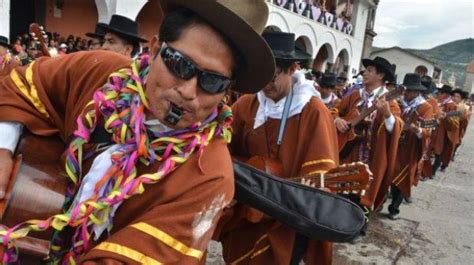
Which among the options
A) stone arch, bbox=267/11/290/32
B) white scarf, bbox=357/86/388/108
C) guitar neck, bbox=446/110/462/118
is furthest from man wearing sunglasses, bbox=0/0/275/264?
stone arch, bbox=267/11/290/32

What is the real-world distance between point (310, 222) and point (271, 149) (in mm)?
852

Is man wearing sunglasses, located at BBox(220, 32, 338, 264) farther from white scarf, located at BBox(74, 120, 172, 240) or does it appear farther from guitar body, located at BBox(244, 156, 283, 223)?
white scarf, located at BBox(74, 120, 172, 240)

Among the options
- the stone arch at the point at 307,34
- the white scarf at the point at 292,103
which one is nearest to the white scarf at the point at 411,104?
the white scarf at the point at 292,103

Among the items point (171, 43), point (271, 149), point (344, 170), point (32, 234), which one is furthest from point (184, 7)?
point (271, 149)

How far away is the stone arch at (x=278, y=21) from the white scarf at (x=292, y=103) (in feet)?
51.1

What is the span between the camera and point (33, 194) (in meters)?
1.51

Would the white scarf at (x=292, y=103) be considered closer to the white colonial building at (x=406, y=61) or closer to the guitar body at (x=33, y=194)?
the guitar body at (x=33, y=194)

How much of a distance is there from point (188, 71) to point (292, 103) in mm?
1564

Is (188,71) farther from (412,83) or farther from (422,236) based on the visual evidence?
(412,83)

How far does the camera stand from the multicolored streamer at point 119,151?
1437 mm

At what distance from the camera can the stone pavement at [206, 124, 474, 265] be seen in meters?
4.82

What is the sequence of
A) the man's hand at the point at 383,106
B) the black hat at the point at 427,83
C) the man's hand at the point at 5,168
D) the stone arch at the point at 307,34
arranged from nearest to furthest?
the man's hand at the point at 5,168, the man's hand at the point at 383,106, the black hat at the point at 427,83, the stone arch at the point at 307,34

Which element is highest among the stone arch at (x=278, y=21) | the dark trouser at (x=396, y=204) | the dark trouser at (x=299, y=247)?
the stone arch at (x=278, y=21)

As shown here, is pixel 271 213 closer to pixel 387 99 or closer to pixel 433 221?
pixel 387 99
